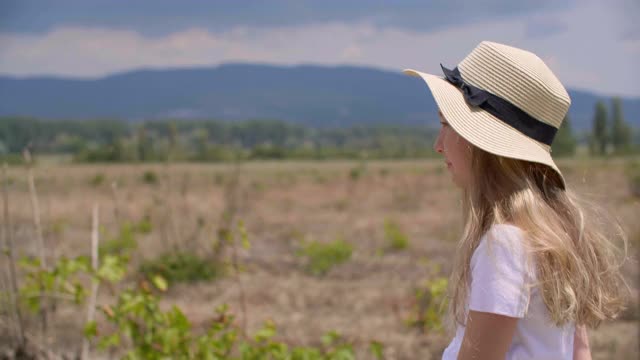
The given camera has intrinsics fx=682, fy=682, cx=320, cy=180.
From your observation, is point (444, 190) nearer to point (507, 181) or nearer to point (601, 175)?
point (601, 175)

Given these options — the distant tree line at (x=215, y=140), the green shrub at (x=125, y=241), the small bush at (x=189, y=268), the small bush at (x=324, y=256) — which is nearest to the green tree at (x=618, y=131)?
the distant tree line at (x=215, y=140)

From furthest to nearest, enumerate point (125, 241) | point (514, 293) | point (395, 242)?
point (395, 242) < point (125, 241) < point (514, 293)

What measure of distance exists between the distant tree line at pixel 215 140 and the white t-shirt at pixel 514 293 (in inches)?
25.3

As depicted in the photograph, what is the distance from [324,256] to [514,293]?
323 inches

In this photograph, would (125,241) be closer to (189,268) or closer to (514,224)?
(189,268)

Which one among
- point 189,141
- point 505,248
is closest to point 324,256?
point 505,248

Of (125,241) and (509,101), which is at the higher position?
(509,101)

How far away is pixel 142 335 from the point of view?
117 inches

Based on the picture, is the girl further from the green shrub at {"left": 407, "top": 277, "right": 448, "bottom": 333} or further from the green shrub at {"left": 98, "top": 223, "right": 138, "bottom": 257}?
the green shrub at {"left": 98, "top": 223, "right": 138, "bottom": 257}

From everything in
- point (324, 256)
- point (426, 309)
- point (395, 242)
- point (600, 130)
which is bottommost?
point (600, 130)

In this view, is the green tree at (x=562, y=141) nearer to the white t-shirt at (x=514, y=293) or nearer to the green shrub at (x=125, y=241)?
the white t-shirt at (x=514, y=293)

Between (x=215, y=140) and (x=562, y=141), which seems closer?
(x=562, y=141)

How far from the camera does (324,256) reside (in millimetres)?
9414

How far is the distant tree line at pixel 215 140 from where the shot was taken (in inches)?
250
